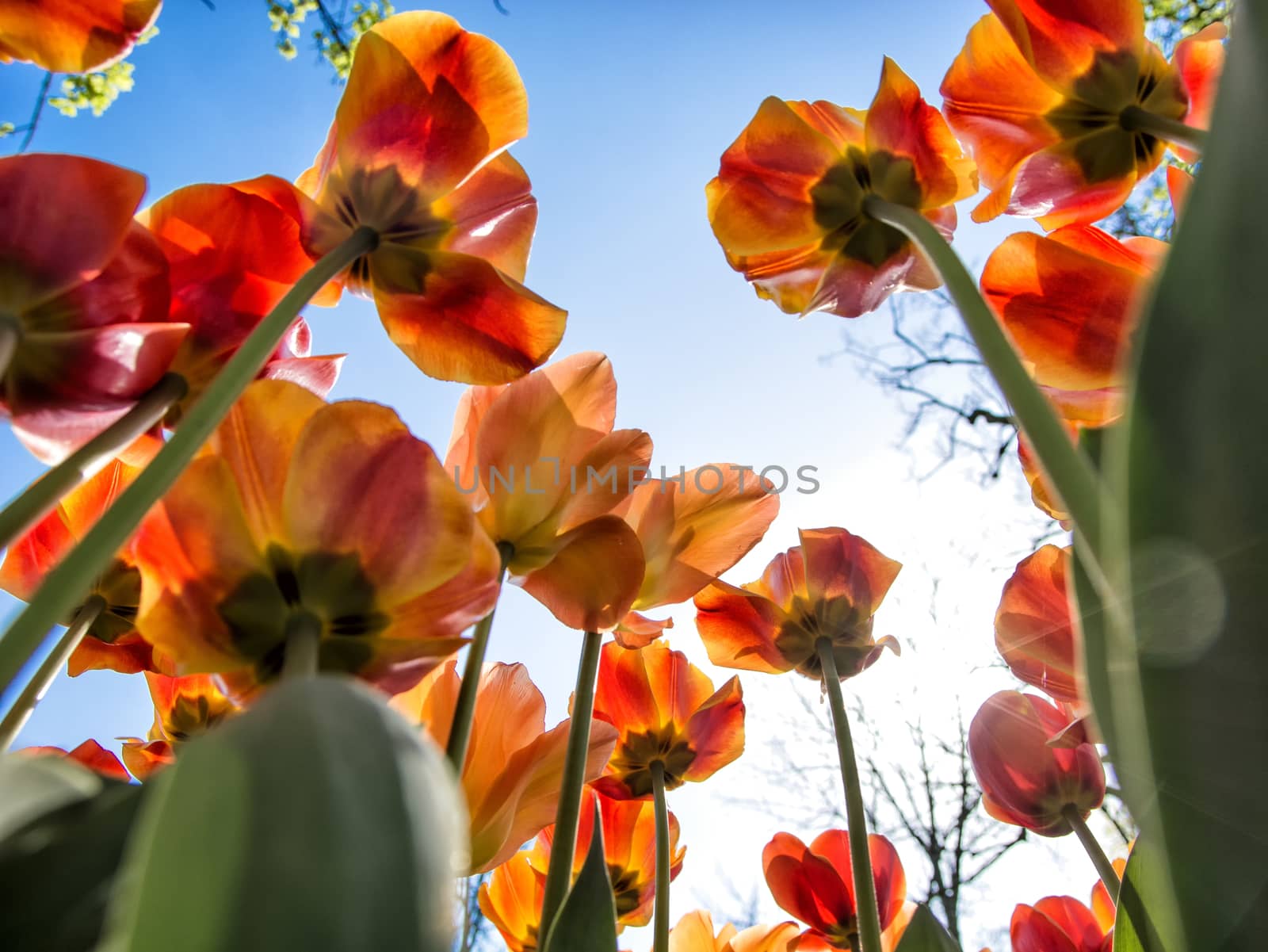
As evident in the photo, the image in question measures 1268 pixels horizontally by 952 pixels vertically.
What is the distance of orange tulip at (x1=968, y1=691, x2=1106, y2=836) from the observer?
59 centimetres

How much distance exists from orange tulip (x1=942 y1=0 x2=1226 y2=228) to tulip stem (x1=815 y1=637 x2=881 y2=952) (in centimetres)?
32

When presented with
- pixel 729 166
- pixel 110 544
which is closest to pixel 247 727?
pixel 110 544

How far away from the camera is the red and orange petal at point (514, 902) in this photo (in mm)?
632

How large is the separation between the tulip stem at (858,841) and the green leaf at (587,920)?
0.15 metres

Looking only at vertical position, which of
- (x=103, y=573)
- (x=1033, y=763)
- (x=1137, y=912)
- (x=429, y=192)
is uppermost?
(x=429, y=192)

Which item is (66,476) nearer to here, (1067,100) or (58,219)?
(58,219)

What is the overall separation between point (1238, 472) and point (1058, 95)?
1.47 ft

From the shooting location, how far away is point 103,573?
0.42 meters

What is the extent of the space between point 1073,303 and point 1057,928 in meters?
0.43

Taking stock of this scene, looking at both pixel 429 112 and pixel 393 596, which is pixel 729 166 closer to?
pixel 429 112

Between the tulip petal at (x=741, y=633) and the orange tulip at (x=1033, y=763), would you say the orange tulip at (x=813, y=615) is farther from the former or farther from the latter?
the orange tulip at (x=1033, y=763)

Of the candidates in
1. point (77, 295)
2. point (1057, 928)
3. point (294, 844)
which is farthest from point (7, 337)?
point (1057, 928)

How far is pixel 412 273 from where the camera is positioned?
46 cm

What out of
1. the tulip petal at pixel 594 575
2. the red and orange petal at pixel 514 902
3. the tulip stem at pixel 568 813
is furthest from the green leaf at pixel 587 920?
the red and orange petal at pixel 514 902
